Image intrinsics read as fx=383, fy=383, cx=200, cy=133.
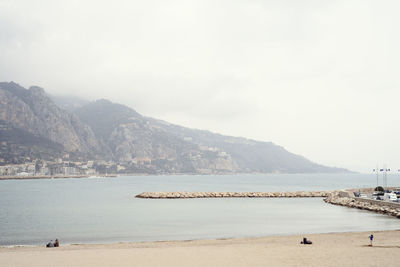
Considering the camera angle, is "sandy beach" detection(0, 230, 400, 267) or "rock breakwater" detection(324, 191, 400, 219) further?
"rock breakwater" detection(324, 191, 400, 219)

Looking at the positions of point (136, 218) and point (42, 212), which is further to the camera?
point (42, 212)

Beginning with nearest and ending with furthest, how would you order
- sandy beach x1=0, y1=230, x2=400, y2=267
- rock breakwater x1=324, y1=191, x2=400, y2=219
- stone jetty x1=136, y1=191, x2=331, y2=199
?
sandy beach x1=0, y1=230, x2=400, y2=267 → rock breakwater x1=324, y1=191, x2=400, y2=219 → stone jetty x1=136, y1=191, x2=331, y2=199

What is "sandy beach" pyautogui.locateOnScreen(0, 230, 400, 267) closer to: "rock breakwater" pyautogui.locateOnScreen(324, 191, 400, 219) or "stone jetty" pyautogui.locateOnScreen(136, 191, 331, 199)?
"rock breakwater" pyautogui.locateOnScreen(324, 191, 400, 219)

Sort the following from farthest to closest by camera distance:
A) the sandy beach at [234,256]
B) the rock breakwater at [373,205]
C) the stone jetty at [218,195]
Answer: the stone jetty at [218,195], the rock breakwater at [373,205], the sandy beach at [234,256]

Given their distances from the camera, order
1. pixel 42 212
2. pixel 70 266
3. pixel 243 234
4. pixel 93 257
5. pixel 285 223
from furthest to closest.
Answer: pixel 42 212
pixel 285 223
pixel 243 234
pixel 93 257
pixel 70 266

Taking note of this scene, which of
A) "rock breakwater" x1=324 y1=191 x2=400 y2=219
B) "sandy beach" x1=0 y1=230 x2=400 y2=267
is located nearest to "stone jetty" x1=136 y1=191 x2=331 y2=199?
"rock breakwater" x1=324 y1=191 x2=400 y2=219

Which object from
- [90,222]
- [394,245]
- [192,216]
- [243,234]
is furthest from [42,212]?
[394,245]

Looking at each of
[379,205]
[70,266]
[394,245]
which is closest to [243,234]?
[394,245]

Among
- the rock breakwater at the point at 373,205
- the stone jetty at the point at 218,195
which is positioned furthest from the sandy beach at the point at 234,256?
the stone jetty at the point at 218,195

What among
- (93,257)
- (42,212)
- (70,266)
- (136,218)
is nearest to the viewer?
(70,266)

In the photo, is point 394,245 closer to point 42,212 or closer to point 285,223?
point 285,223

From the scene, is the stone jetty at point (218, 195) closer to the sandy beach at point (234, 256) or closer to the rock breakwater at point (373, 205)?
the rock breakwater at point (373, 205)

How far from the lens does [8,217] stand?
55375mm

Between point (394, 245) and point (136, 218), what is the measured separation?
114 feet
